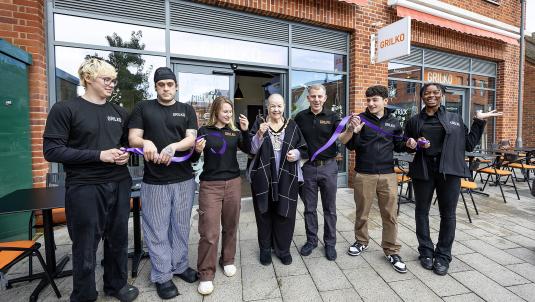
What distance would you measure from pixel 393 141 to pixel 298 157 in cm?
112

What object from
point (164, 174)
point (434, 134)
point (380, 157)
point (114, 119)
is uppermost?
point (114, 119)

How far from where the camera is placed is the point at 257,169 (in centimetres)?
291

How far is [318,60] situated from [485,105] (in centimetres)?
657

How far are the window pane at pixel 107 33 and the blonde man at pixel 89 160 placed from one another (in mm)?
2898

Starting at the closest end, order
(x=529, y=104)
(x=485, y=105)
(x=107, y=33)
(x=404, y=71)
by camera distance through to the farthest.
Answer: (x=107, y=33) < (x=404, y=71) < (x=485, y=105) < (x=529, y=104)

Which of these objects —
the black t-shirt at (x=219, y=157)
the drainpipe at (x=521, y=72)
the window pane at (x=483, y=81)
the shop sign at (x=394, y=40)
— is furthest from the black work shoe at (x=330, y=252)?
the drainpipe at (x=521, y=72)

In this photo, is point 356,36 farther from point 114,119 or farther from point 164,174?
point 114,119

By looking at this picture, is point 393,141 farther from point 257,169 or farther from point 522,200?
point 522,200

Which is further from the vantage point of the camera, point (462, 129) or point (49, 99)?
point (49, 99)

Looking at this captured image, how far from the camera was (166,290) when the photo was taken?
8.21 ft

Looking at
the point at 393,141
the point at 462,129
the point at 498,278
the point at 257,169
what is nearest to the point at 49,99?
the point at 257,169

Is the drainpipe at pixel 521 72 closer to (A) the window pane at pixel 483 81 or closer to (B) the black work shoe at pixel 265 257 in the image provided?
(A) the window pane at pixel 483 81

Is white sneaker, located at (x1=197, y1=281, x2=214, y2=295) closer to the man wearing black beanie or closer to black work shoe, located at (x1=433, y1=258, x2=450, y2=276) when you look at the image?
the man wearing black beanie

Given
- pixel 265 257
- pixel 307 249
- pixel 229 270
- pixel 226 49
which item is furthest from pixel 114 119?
pixel 226 49
